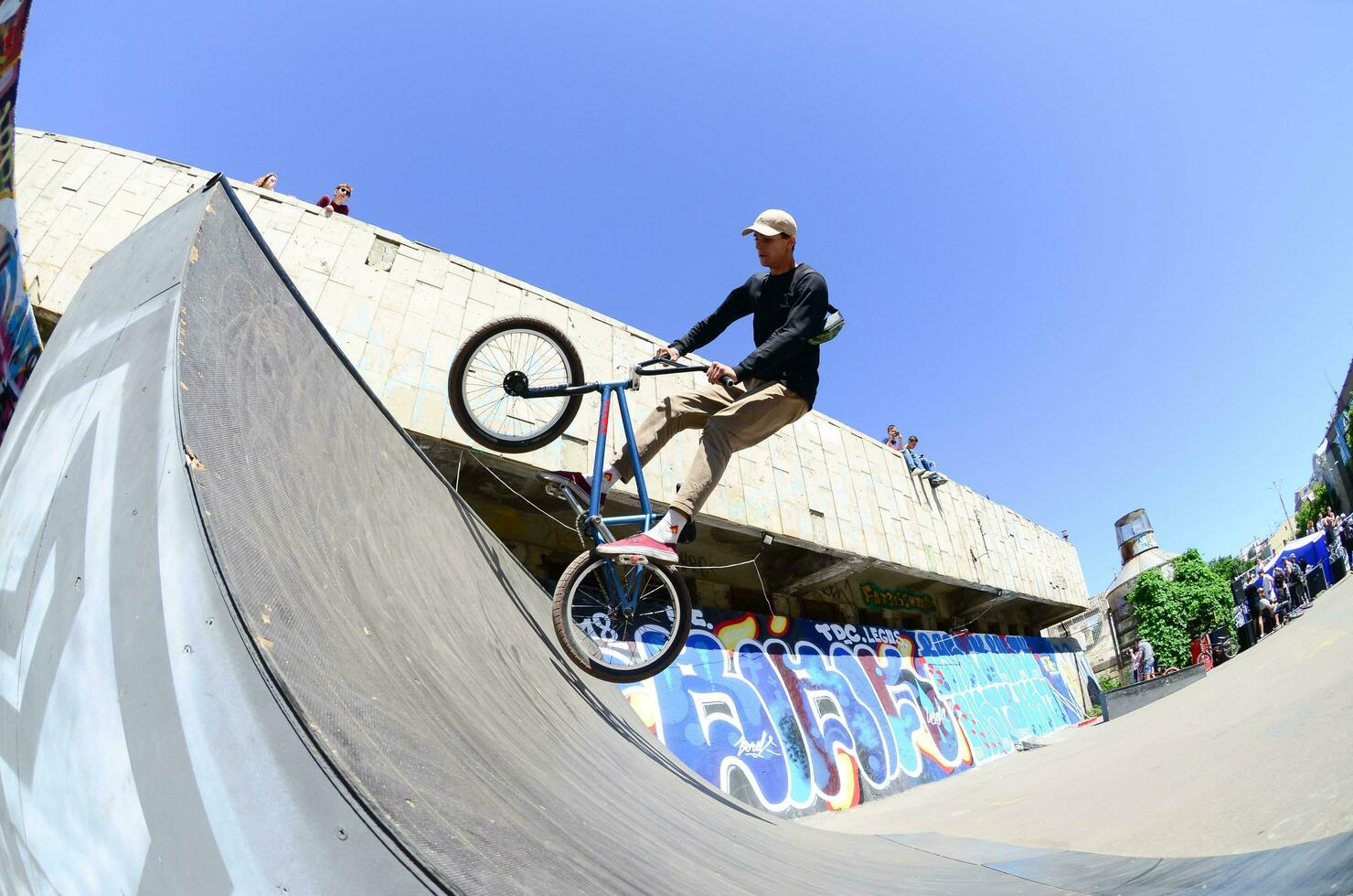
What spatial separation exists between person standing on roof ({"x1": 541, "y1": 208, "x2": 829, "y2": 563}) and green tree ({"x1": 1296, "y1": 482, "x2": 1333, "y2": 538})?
5439cm

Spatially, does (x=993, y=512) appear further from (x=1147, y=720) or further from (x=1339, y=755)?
(x=1339, y=755)

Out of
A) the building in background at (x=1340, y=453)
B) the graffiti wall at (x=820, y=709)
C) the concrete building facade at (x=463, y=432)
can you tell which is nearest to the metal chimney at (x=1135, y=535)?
the building in background at (x=1340, y=453)

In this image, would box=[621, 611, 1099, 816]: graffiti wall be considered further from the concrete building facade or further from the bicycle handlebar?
the bicycle handlebar

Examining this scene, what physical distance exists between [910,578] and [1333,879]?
15259 mm

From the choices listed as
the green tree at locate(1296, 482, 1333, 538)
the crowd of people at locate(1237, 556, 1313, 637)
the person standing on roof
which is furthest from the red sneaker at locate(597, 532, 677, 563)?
the green tree at locate(1296, 482, 1333, 538)

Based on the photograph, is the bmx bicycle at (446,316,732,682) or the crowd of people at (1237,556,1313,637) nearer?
the bmx bicycle at (446,316,732,682)

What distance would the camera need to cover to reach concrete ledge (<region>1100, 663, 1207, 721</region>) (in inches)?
452

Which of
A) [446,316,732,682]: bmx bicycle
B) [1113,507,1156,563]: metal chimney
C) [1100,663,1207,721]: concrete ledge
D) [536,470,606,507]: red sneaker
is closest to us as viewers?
[446,316,732,682]: bmx bicycle

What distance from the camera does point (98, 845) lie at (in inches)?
41.5

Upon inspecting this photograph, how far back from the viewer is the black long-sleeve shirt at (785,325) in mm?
3906

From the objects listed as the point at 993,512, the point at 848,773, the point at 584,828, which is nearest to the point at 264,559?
the point at 584,828

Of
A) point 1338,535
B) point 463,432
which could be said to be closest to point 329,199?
point 463,432

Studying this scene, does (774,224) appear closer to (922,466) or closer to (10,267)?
(10,267)

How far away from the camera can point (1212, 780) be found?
2600 mm
